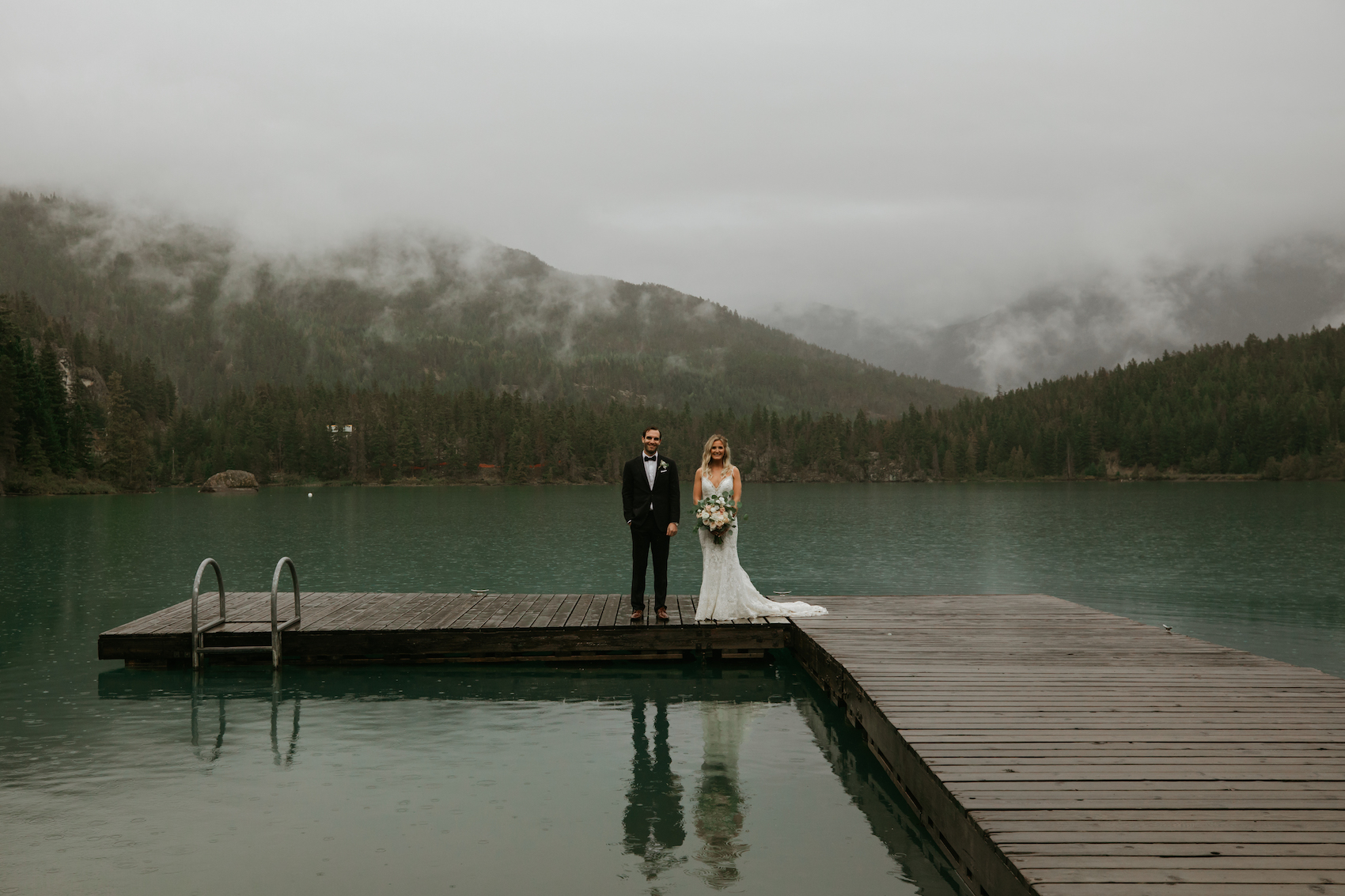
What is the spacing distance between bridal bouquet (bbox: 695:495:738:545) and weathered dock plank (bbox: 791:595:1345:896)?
7.49ft

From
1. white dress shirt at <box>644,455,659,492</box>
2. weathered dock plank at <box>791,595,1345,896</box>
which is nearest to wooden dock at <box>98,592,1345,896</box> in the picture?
weathered dock plank at <box>791,595,1345,896</box>

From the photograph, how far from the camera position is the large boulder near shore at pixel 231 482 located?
138125mm

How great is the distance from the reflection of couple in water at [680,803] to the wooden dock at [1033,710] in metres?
1.64

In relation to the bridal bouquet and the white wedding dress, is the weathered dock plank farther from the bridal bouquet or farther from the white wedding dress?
the bridal bouquet

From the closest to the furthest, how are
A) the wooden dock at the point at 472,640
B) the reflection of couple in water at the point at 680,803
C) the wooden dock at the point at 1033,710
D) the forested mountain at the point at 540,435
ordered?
1. the wooden dock at the point at 1033,710
2. the reflection of couple in water at the point at 680,803
3. the wooden dock at the point at 472,640
4. the forested mountain at the point at 540,435

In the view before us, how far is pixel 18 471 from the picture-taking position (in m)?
96.9

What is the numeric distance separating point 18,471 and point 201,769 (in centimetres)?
10522

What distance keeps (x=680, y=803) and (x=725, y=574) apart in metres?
6.66

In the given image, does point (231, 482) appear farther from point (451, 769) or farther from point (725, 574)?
point (451, 769)

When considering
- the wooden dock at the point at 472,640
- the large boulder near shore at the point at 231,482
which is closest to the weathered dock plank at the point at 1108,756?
the wooden dock at the point at 472,640

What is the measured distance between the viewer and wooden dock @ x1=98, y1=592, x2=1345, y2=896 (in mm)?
6008

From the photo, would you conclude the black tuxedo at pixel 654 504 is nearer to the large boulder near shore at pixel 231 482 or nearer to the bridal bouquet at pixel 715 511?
the bridal bouquet at pixel 715 511

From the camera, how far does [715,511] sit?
49.0 ft

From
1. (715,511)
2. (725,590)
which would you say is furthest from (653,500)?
(725,590)
